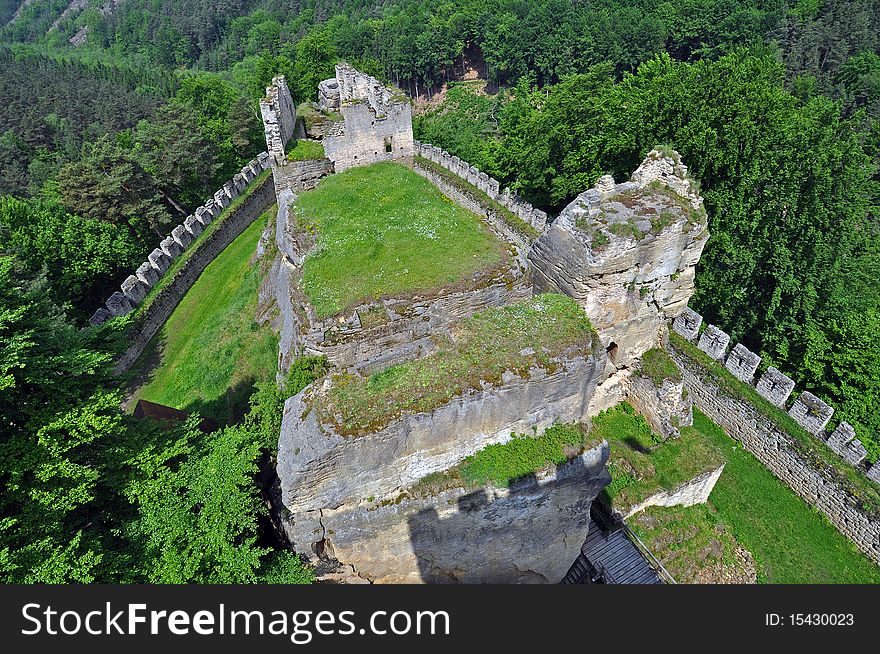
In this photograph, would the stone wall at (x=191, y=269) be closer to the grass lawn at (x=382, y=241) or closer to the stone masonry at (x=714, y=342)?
the grass lawn at (x=382, y=241)

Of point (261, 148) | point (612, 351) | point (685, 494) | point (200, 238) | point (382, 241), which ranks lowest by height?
point (685, 494)

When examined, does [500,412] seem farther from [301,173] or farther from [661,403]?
[301,173]

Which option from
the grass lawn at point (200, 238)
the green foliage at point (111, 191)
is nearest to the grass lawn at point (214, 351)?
the grass lawn at point (200, 238)

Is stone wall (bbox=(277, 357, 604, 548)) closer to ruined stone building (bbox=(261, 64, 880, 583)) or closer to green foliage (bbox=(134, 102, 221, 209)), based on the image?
ruined stone building (bbox=(261, 64, 880, 583))

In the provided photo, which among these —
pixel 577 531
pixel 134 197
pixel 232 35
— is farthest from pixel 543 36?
pixel 232 35

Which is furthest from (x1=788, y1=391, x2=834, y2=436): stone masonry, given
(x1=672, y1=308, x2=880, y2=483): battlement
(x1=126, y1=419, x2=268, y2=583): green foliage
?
(x1=126, y1=419, x2=268, y2=583): green foliage

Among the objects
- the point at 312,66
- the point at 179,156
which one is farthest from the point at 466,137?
the point at 179,156
